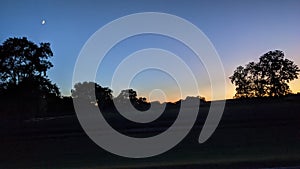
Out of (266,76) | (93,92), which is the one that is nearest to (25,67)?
(93,92)

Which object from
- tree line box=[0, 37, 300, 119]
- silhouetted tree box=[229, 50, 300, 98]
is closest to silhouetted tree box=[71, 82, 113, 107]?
tree line box=[0, 37, 300, 119]

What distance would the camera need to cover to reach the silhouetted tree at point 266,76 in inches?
1142

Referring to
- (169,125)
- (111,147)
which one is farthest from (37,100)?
(111,147)

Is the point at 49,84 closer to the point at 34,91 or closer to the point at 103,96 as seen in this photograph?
the point at 34,91

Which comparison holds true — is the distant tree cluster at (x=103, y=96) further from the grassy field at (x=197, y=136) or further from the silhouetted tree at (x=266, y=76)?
the silhouetted tree at (x=266, y=76)

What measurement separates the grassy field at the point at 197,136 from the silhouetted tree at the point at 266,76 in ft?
7.32

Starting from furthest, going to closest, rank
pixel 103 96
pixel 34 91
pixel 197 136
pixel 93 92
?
pixel 34 91 → pixel 93 92 → pixel 103 96 → pixel 197 136

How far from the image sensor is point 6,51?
3644cm

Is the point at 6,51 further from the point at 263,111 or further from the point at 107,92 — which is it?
the point at 263,111

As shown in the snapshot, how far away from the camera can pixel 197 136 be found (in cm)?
2248

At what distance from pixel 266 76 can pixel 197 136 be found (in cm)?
1633

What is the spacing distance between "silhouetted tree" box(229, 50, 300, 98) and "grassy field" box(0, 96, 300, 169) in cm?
223

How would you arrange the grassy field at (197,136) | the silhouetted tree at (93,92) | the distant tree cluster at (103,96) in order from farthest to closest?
the silhouetted tree at (93,92) → the distant tree cluster at (103,96) → the grassy field at (197,136)

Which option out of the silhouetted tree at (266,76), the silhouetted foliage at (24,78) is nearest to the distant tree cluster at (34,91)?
the silhouetted foliage at (24,78)
